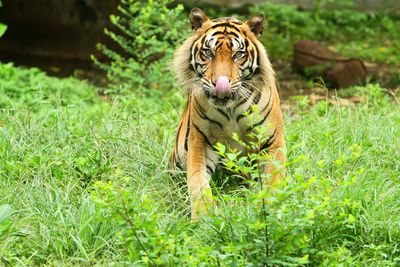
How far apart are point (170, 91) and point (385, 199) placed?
3894mm

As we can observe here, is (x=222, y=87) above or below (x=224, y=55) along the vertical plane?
below

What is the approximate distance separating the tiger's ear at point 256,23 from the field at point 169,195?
2.87 feet

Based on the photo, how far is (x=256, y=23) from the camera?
17.7ft

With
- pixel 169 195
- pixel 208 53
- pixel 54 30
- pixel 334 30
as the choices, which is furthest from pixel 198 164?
pixel 334 30

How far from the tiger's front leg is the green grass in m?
0.14

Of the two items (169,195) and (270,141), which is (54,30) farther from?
(270,141)

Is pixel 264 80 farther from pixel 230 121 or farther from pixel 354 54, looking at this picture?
pixel 354 54

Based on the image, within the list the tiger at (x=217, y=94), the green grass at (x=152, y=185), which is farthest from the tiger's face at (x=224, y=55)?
the green grass at (x=152, y=185)

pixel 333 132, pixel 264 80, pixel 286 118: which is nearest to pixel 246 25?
pixel 264 80

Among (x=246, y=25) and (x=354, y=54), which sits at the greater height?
(x=246, y=25)

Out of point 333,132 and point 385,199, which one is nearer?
point 385,199

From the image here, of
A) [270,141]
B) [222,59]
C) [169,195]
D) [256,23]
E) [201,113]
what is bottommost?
[169,195]

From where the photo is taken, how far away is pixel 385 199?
192 inches

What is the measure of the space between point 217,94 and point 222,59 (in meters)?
0.25
